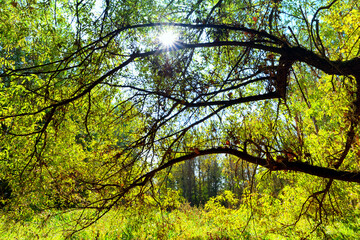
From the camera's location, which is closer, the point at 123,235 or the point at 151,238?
the point at 151,238

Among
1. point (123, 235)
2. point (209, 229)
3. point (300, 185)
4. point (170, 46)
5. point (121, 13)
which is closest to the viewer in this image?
point (170, 46)

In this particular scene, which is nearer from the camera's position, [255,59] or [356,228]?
[255,59]

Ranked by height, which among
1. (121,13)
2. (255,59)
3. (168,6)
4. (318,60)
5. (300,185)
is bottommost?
(300,185)

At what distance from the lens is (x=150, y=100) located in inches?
142

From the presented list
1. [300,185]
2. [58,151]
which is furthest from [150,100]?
[58,151]

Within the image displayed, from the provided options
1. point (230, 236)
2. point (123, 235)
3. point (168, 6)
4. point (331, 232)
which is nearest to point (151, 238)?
point (123, 235)

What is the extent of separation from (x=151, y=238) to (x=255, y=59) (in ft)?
17.5

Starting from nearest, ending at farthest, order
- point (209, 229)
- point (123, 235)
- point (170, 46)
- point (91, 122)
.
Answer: point (170, 46), point (91, 122), point (123, 235), point (209, 229)

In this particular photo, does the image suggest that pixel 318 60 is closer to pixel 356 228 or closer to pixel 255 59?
pixel 255 59

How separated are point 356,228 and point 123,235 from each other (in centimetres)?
668

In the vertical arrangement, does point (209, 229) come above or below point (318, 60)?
below

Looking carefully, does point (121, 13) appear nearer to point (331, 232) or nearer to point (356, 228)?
point (331, 232)

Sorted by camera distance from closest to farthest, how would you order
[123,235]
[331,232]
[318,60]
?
[318,60] → [331,232] → [123,235]

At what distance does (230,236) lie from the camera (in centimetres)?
639
